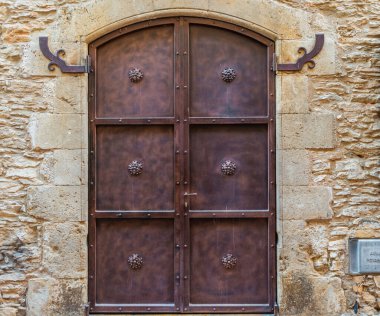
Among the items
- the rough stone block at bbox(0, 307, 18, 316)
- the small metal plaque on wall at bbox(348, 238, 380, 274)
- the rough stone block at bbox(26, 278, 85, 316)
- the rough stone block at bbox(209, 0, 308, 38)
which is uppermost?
the rough stone block at bbox(209, 0, 308, 38)

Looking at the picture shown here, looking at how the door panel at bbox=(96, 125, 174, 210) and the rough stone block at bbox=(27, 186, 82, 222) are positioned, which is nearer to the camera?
the rough stone block at bbox=(27, 186, 82, 222)

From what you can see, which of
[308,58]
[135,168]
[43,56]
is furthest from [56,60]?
[308,58]

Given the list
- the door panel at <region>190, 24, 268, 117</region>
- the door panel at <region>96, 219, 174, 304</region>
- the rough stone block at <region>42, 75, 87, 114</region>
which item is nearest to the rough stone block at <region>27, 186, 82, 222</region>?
the door panel at <region>96, 219, 174, 304</region>

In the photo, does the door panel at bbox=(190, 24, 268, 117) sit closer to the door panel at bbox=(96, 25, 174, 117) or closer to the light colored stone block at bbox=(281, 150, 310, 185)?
the door panel at bbox=(96, 25, 174, 117)

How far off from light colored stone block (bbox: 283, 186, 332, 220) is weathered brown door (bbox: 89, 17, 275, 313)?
18 cm

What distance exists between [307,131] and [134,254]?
1.63 metres

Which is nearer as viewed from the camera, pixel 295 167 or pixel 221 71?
pixel 295 167

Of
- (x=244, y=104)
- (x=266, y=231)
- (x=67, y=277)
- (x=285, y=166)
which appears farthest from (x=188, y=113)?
(x=67, y=277)

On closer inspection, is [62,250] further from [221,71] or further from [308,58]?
[308,58]

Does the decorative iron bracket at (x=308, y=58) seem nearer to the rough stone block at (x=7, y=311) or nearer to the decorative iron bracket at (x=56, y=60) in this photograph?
the decorative iron bracket at (x=56, y=60)

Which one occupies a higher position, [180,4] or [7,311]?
[180,4]

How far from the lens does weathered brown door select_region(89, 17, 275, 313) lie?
3.68m

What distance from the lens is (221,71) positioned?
3.72m

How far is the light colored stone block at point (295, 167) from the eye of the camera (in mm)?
3586
